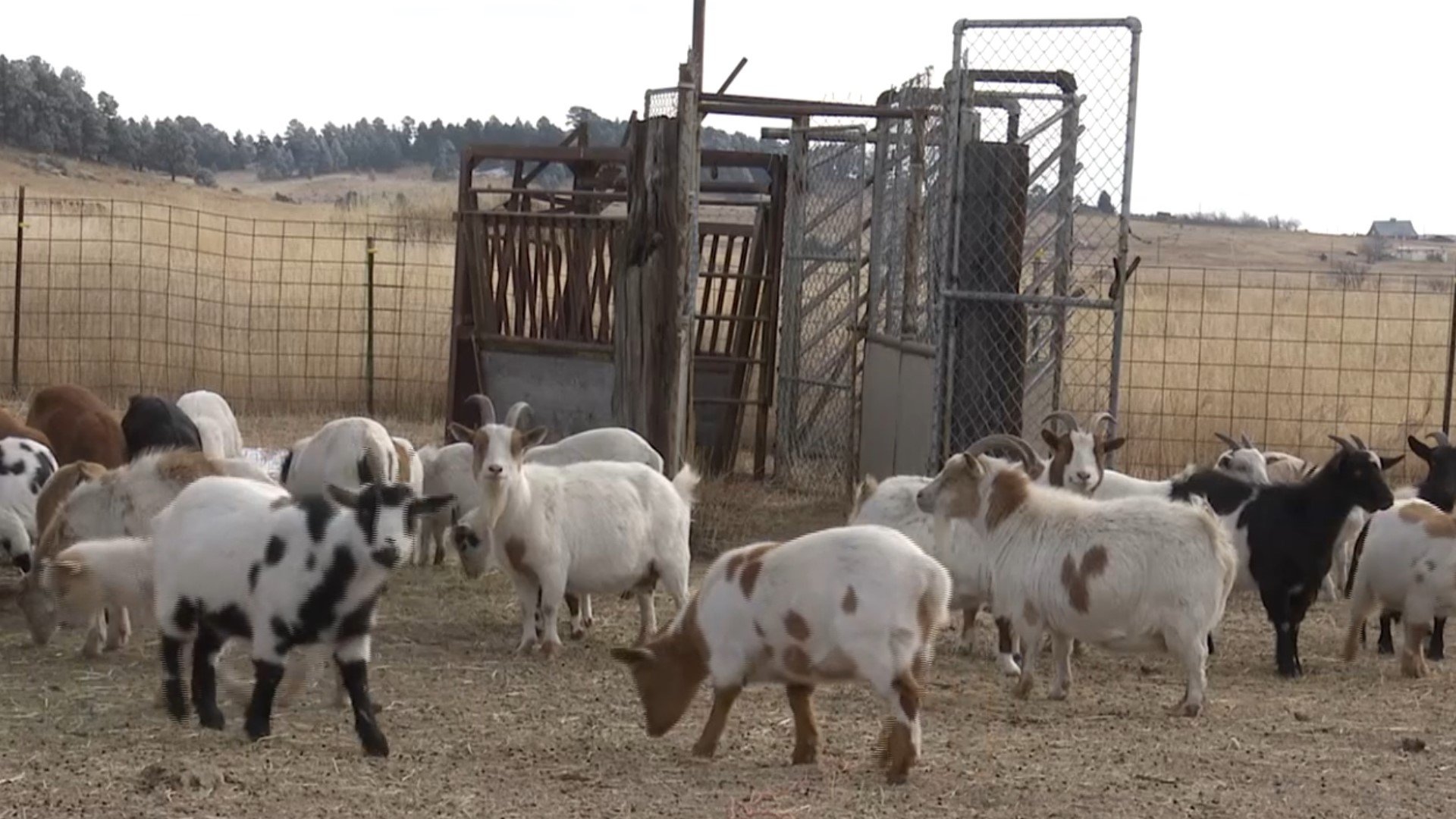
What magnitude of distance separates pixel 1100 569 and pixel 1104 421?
321cm

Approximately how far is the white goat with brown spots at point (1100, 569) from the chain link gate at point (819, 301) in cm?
632

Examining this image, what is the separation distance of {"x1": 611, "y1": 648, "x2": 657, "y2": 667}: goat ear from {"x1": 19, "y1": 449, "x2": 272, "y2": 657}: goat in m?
2.53

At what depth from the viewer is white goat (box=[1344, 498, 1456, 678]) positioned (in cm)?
1020

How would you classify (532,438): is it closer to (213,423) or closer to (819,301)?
(213,423)

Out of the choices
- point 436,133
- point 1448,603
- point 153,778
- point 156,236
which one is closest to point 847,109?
point 1448,603

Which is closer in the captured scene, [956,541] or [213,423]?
[956,541]

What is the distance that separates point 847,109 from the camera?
43.9ft

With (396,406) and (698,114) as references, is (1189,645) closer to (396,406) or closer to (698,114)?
(698,114)

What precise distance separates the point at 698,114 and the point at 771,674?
5331 mm

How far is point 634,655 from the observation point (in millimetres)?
8047

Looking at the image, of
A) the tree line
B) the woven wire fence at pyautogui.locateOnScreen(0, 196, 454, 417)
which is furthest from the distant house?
the woven wire fence at pyautogui.locateOnScreen(0, 196, 454, 417)

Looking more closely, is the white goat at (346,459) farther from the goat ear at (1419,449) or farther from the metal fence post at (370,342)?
the metal fence post at (370,342)

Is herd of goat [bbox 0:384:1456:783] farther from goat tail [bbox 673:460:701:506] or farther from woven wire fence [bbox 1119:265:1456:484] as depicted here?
woven wire fence [bbox 1119:265:1456:484]

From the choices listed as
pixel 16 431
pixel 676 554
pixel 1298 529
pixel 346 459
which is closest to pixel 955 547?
pixel 676 554
